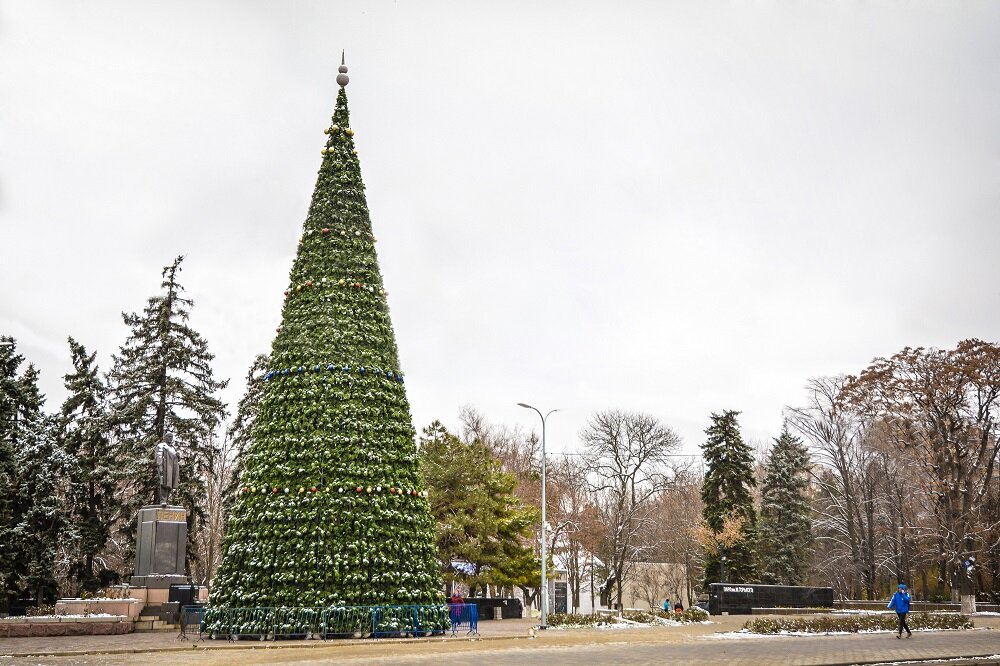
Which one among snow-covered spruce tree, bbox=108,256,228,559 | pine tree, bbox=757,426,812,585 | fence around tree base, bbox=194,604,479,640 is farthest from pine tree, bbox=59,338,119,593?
pine tree, bbox=757,426,812,585

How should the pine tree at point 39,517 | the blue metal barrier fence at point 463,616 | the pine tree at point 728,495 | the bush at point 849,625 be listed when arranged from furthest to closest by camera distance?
the pine tree at point 728,495, the pine tree at point 39,517, the bush at point 849,625, the blue metal barrier fence at point 463,616

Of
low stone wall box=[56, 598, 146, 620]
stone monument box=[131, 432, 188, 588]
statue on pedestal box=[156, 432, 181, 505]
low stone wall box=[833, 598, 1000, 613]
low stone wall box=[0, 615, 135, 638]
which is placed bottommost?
low stone wall box=[833, 598, 1000, 613]

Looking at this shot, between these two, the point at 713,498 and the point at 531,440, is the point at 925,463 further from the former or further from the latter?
the point at 531,440

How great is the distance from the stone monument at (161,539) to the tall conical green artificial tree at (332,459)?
3.83 m

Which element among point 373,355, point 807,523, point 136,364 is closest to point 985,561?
point 807,523

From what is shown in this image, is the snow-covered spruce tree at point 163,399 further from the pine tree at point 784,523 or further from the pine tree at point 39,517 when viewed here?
the pine tree at point 784,523

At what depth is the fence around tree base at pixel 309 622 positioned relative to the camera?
61.2 feet

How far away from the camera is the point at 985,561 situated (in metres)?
38.2

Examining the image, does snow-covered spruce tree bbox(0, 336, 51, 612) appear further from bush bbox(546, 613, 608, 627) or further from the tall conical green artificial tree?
bush bbox(546, 613, 608, 627)

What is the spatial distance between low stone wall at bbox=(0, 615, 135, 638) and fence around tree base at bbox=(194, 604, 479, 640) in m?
2.63

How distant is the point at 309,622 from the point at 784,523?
1564 inches

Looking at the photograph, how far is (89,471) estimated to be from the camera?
3625cm

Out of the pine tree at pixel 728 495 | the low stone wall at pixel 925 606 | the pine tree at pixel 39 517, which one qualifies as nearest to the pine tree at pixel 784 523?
the pine tree at pixel 728 495

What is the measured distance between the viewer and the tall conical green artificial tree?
19.1 meters
